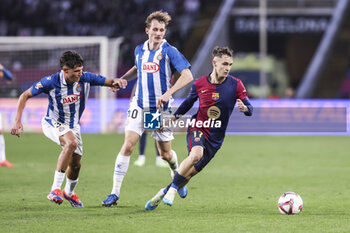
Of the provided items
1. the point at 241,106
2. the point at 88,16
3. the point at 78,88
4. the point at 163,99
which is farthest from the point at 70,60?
the point at 88,16

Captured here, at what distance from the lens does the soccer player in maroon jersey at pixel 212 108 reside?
7.47 m

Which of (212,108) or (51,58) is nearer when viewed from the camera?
(212,108)

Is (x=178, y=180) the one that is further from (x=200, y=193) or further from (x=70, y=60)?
(x=200, y=193)

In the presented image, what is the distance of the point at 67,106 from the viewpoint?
26.0 ft

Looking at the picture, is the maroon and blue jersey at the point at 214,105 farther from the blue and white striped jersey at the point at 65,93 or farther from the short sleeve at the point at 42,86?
the short sleeve at the point at 42,86

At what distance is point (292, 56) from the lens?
3447cm

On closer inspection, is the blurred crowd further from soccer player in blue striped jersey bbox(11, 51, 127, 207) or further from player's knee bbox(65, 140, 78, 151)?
player's knee bbox(65, 140, 78, 151)

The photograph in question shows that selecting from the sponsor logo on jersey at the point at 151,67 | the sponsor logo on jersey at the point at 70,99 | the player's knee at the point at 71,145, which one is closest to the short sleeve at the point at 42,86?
the sponsor logo on jersey at the point at 70,99

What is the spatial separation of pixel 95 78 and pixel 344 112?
53.4ft

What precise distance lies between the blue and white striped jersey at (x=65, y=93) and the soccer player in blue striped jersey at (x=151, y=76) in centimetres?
52

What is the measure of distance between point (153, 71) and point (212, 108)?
91cm

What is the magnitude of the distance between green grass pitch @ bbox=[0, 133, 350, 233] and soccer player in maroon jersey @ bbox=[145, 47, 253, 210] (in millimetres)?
595

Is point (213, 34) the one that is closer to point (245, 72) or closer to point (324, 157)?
point (245, 72)

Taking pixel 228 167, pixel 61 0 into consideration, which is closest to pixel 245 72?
pixel 61 0
